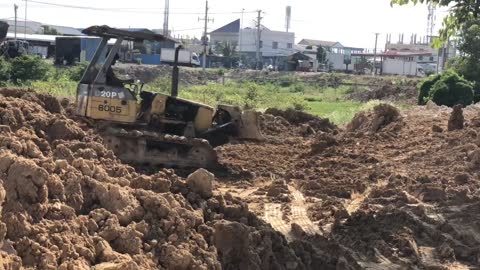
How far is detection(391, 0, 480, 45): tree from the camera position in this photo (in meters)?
11.1

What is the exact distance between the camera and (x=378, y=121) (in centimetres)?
2130

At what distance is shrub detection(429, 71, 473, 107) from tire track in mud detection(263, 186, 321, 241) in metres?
20.4

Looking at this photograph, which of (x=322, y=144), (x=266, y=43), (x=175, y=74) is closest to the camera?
(x=175, y=74)

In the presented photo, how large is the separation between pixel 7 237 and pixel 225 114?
31.0ft

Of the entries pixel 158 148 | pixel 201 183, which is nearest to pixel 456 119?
pixel 158 148

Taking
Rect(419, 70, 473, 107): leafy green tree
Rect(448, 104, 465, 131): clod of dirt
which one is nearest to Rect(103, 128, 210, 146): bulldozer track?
Rect(448, 104, 465, 131): clod of dirt

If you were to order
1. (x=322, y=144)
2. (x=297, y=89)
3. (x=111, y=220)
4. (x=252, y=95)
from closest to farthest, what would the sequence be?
(x=111, y=220) → (x=322, y=144) → (x=252, y=95) → (x=297, y=89)

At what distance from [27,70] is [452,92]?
21469 millimetres

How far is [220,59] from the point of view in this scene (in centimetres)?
9650

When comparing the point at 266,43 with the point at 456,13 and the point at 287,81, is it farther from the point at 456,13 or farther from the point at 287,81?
the point at 456,13

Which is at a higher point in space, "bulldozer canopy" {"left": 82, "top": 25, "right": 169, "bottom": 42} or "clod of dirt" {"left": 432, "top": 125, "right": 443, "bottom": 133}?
"bulldozer canopy" {"left": 82, "top": 25, "right": 169, "bottom": 42}

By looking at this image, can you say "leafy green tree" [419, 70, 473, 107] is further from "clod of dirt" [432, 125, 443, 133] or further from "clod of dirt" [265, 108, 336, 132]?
"clod of dirt" [432, 125, 443, 133]

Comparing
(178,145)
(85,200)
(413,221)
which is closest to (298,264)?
(85,200)

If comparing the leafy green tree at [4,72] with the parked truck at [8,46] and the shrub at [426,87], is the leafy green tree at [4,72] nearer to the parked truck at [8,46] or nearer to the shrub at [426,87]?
the parked truck at [8,46]
